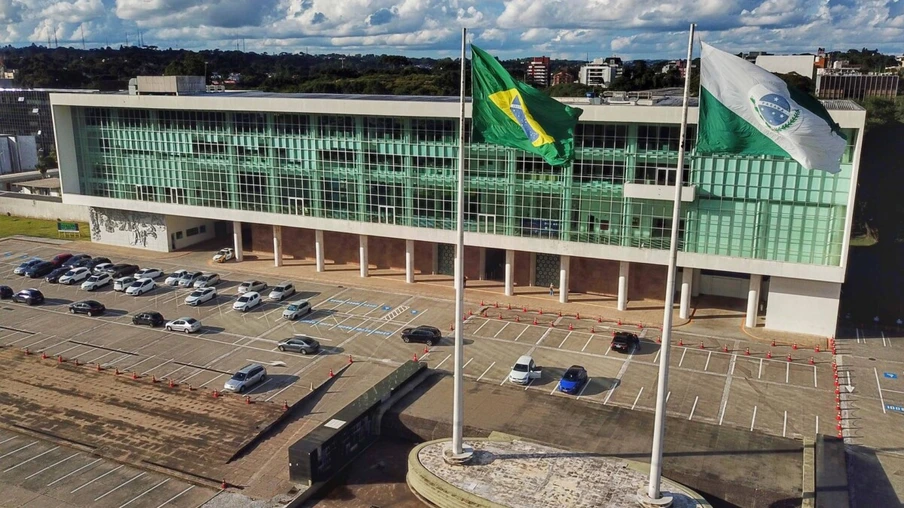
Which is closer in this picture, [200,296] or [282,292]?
[200,296]

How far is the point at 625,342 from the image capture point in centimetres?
4644

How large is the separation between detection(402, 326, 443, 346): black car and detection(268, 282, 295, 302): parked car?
13752mm

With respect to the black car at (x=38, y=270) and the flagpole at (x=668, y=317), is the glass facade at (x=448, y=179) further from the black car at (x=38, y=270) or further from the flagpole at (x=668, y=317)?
the flagpole at (x=668, y=317)

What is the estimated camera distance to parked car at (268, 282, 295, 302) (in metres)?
57.5

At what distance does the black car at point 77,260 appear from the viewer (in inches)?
2640

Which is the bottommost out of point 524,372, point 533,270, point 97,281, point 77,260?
point 524,372

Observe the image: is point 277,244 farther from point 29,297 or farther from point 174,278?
point 29,297

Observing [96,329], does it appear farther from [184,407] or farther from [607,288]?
[607,288]

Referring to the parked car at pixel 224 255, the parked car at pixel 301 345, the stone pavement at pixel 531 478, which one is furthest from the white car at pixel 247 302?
the stone pavement at pixel 531 478

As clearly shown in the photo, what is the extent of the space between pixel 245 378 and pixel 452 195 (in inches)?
941

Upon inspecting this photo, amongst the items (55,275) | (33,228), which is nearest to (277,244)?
(55,275)

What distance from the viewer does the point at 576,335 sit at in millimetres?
49812

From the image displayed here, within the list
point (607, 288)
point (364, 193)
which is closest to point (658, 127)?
point (607, 288)

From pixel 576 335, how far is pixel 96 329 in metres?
33.3
